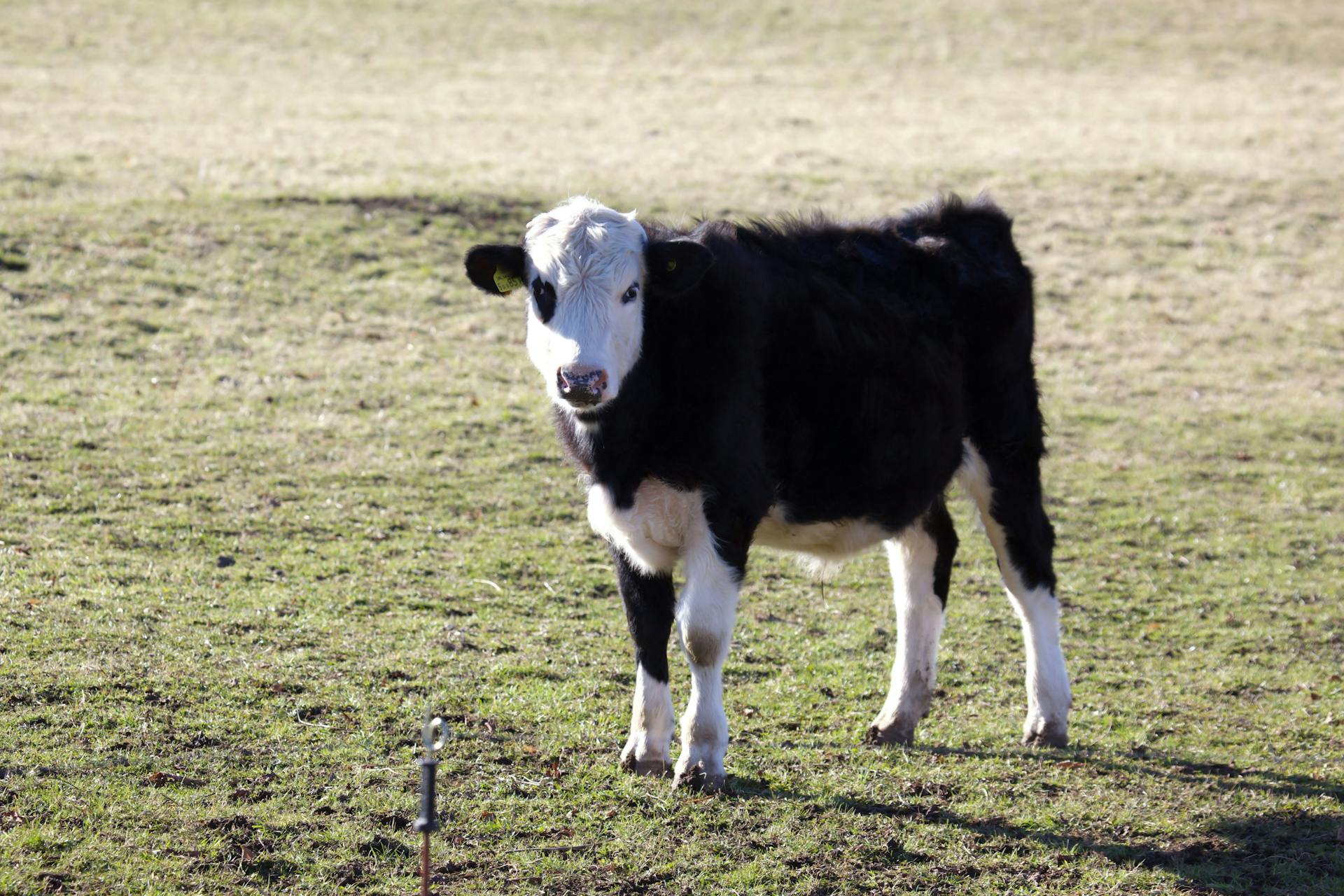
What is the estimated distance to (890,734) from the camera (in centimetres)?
891

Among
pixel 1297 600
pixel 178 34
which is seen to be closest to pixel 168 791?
pixel 1297 600

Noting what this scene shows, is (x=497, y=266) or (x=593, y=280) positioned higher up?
(x=497, y=266)

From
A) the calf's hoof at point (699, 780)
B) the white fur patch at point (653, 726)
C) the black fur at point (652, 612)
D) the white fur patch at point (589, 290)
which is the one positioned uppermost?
the white fur patch at point (589, 290)

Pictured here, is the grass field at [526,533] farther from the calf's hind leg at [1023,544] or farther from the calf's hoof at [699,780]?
the calf's hind leg at [1023,544]

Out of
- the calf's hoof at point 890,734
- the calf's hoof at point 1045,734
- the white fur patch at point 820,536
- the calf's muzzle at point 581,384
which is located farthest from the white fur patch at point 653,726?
the calf's hoof at point 1045,734

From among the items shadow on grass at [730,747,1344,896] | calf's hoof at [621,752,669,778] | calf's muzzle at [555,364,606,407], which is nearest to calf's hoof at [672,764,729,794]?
shadow on grass at [730,747,1344,896]

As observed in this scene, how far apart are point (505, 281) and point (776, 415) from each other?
168 centimetres

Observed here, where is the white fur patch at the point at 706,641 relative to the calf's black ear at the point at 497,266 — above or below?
below

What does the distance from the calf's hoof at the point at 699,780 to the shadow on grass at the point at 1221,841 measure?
0.40 feet

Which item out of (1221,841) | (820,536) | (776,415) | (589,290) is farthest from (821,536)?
(1221,841)

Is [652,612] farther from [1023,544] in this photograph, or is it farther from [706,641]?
[1023,544]

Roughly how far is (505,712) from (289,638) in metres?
1.83

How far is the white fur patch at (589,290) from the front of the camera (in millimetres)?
7379

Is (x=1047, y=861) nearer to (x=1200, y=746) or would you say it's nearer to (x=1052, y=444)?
(x=1200, y=746)
